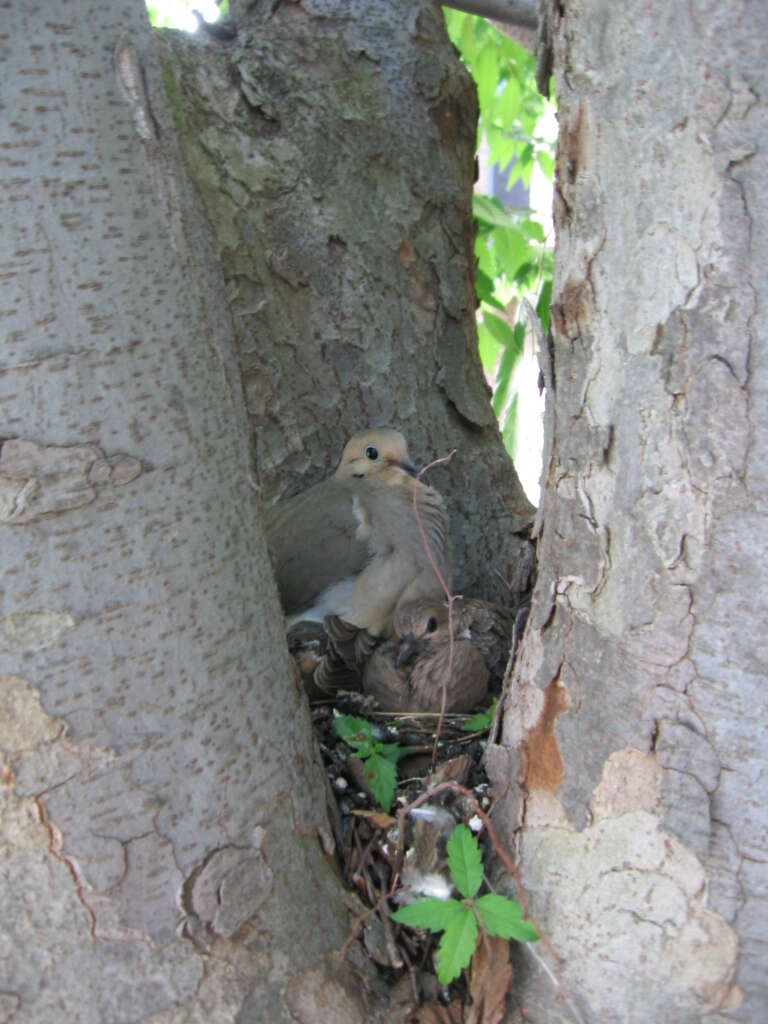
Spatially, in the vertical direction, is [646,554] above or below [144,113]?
below

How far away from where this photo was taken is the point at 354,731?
198 cm

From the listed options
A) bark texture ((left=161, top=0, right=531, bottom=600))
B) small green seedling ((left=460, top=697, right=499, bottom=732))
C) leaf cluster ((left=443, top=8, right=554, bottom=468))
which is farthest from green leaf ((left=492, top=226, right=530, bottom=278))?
small green seedling ((left=460, top=697, right=499, bottom=732))

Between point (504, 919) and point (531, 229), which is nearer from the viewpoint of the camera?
point (504, 919)

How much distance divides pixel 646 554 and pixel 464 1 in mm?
1984

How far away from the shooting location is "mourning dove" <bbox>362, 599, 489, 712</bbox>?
7.45ft

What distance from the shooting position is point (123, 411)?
4.09ft

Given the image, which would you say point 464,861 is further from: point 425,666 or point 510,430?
point 510,430

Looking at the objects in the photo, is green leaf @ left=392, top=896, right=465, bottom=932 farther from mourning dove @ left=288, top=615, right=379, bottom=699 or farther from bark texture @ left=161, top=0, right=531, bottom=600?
bark texture @ left=161, top=0, right=531, bottom=600

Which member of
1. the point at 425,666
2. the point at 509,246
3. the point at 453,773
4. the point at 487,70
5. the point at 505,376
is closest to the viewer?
the point at 453,773

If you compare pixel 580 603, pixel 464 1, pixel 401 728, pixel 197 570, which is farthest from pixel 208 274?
pixel 464 1

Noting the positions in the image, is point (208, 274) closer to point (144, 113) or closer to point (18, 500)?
point (144, 113)

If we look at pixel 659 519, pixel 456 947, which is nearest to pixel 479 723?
pixel 456 947

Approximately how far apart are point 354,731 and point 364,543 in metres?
0.75

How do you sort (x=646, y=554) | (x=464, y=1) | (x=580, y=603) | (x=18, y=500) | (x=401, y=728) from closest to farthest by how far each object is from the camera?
(x=18, y=500) < (x=646, y=554) < (x=580, y=603) < (x=401, y=728) < (x=464, y=1)
